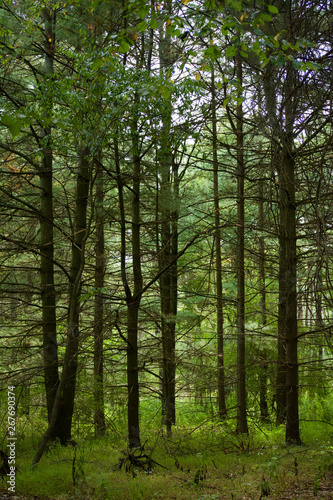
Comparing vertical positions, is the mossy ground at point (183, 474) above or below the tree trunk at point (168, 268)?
below

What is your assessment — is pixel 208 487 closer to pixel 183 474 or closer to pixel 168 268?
pixel 183 474

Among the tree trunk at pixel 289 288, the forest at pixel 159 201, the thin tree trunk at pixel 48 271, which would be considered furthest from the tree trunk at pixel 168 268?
the thin tree trunk at pixel 48 271

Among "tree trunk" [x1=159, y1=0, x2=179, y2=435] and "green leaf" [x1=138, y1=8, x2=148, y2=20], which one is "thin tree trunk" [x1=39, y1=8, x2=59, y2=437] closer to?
"tree trunk" [x1=159, y1=0, x2=179, y2=435]

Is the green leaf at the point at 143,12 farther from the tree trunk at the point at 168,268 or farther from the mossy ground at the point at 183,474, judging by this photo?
the mossy ground at the point at 183,474

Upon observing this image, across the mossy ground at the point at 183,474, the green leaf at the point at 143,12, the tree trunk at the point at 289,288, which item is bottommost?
the mossy ground at the point at 183,474

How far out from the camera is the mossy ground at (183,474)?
5035mm

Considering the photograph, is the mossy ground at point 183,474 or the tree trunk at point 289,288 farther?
the tree trunk at point 289,288

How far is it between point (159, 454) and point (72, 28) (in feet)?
28.1

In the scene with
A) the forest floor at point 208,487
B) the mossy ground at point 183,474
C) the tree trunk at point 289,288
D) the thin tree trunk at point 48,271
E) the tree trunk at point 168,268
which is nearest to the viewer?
the forest floor at point 208,487

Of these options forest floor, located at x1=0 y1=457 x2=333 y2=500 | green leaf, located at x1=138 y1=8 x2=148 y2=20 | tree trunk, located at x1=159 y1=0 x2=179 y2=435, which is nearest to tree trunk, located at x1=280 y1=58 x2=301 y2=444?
forest floor, located at x1=0 y1=457 x2=333 y2=500

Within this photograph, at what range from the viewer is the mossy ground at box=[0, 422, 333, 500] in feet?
16.5

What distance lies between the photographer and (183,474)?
617 centimetres

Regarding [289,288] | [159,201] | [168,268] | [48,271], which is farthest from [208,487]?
[159,201]

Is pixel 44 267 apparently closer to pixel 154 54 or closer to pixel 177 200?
pixel 177 200
